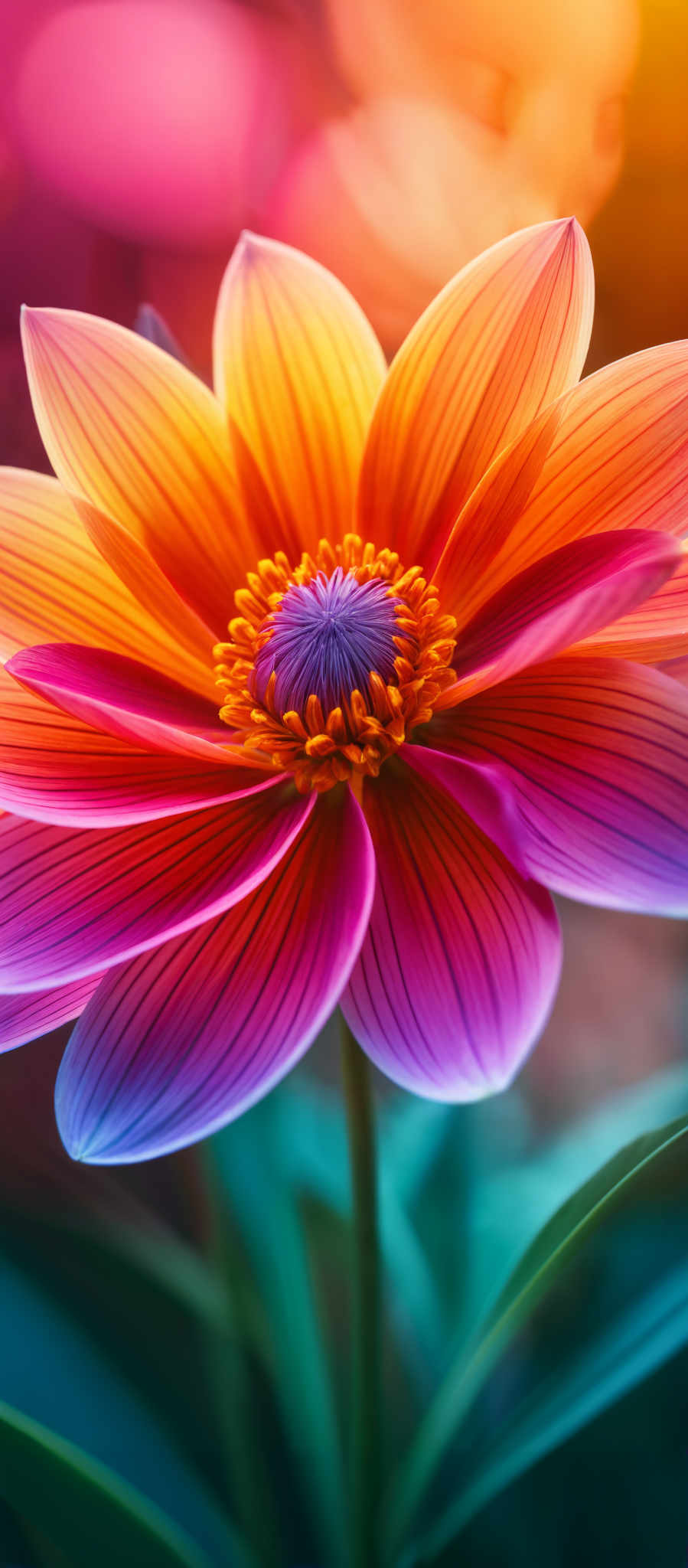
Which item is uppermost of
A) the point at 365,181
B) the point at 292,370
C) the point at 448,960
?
the point at 365,181

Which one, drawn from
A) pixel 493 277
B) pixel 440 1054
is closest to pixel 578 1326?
pixel 440 1054

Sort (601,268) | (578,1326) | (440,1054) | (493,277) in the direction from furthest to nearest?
1. (601,268)
2. (578,1326)
3. (493,277)
4. (440,1054)

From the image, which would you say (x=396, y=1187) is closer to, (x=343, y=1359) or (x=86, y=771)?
(x=343, y=1359)

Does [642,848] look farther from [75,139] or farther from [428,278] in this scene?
[75,139]

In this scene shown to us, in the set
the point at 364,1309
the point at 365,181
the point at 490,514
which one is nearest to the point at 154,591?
the point at 490,514

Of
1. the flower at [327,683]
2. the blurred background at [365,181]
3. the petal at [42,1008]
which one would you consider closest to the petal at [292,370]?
the flower at [327,683]
